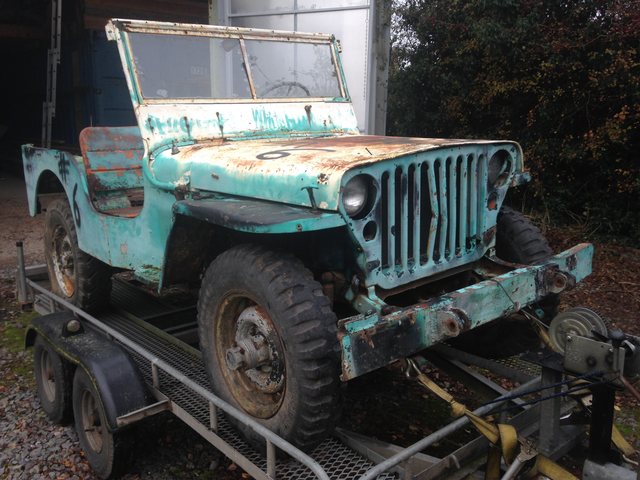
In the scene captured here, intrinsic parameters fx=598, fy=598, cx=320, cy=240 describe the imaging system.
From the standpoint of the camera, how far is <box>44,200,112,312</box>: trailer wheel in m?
4.32

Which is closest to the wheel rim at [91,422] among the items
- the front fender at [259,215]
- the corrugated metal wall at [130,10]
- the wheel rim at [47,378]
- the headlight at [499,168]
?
the wheel rim at [47,378]

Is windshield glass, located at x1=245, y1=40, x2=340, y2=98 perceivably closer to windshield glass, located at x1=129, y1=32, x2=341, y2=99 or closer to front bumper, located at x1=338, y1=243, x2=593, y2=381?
windshield glass, located at x1=129, y1=32, x2=341, y2=99

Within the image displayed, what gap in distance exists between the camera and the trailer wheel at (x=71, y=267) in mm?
4320

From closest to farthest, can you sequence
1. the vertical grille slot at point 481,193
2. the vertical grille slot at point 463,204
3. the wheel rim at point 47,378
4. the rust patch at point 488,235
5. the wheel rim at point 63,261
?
the vertical grille slot at point 463,204
the vertical grille slot at point 481,193
the rust patch at point 488,235
the wheel rim at point 47,378
the wheel rim at point 63,261

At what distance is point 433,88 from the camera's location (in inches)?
370

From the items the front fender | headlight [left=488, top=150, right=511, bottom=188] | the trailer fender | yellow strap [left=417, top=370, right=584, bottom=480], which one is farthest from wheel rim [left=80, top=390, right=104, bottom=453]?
headlight [left=488, top=150, right=511, bottom=188]

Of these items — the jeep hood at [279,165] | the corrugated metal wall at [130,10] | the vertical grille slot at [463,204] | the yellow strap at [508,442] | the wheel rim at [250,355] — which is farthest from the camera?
the corrugated metal wall at [130,10]

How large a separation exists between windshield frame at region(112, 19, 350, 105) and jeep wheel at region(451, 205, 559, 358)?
1550 millimetres

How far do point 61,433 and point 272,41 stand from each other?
2870 millimetres

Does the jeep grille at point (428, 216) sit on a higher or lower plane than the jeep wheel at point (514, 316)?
higher

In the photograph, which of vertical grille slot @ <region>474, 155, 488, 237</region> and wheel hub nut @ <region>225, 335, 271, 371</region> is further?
vertical grille slot @ <region>474, 155, 488, 237</region>

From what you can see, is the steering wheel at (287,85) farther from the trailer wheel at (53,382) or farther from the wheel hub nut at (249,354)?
the trailer wheel at (53,382)

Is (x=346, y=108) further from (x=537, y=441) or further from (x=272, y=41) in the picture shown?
(x=537, y=441)

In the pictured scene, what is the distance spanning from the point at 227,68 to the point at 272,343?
80.8 inches
